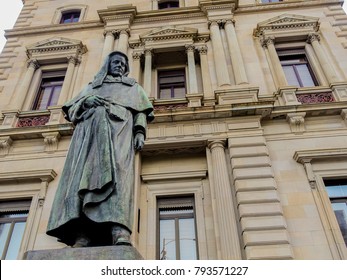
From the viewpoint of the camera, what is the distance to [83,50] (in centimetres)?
1430

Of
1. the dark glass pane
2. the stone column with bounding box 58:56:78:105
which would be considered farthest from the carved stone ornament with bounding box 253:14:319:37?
the dark glass pane

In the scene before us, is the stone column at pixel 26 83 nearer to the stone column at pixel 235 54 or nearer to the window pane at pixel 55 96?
the window pane at pixel 55 96

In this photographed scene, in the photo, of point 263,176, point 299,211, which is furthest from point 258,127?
point 299,211

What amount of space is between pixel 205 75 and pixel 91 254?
403 inches

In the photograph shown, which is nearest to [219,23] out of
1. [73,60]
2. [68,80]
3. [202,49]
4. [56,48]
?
[202,49]

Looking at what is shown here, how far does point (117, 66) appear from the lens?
199 inches

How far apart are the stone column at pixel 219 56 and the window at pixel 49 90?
6764mm

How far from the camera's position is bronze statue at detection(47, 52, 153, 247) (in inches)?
134

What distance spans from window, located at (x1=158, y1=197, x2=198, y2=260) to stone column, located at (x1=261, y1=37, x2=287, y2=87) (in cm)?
572

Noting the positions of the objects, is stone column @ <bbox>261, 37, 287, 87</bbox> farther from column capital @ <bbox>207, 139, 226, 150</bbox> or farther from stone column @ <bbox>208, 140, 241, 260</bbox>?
stone column @ <bbox>208, 140, 241, 260</bbox>

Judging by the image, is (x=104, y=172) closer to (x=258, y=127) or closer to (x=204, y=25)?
(x=258, y=127)

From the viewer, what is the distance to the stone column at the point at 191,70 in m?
12.0

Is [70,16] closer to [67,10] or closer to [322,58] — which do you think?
[67,10]
